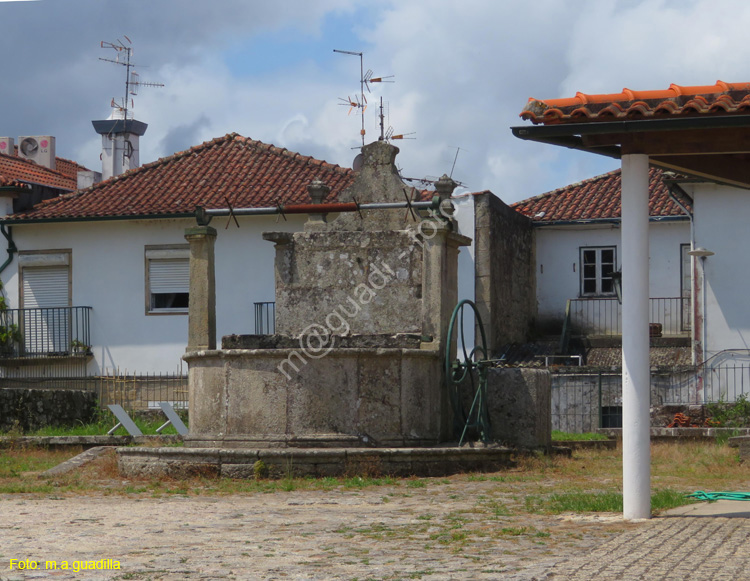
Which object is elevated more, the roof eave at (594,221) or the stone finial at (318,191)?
the roof eave at (594,221)

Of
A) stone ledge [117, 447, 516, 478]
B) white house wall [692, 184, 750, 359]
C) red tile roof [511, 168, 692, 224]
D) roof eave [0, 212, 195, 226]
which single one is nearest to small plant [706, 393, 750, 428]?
white house wall [692, 184, 750, 359]

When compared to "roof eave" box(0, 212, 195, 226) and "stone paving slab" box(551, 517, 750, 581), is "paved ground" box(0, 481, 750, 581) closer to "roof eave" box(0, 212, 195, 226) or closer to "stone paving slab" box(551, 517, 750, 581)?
"stone paving slab" box(551, 517, 750, 581)

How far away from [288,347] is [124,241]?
53.3 ft

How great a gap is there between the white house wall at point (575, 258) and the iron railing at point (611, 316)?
28cm

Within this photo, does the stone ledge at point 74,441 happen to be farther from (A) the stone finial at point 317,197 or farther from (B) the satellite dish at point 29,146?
(B) the satellite dish at point 29,146

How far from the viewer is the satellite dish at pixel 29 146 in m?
33.0

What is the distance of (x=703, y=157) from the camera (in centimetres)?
914

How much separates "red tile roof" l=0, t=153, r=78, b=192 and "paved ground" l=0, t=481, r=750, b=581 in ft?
70.9

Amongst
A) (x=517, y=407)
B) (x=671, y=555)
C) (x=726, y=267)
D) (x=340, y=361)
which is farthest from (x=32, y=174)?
(x=671, y=555)

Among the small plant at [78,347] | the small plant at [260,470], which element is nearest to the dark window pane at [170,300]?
the small plant at [78,347]

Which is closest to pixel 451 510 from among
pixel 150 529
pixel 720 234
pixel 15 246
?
pixel 150 529

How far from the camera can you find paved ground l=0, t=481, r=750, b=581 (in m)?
5.91

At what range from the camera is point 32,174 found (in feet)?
101

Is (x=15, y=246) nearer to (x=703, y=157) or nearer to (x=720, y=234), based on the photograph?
(x=720, y=234)
